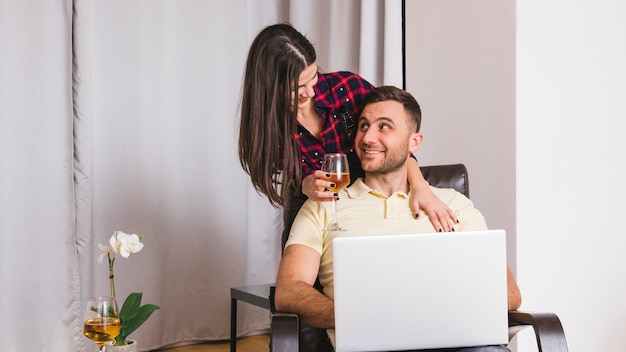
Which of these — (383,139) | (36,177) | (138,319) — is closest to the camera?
(383,139)

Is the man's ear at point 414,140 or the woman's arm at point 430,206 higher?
the man's ear at point 414,140

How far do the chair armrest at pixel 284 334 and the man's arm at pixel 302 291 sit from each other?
124 millimetres

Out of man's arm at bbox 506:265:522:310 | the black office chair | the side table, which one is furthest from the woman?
the side table

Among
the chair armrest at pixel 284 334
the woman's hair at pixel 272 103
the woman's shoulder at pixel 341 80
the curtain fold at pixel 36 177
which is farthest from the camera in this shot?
the curtain fold at pixel 36 177

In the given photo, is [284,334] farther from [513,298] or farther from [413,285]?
[513,298]

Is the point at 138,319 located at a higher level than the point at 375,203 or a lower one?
lower

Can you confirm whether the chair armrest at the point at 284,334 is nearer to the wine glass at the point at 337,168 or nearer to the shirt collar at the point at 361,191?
the wine glass at the point at 337,168

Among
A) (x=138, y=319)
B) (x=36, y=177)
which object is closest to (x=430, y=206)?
(x=138, y=319)

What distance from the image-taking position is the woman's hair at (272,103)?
2.30 metres
